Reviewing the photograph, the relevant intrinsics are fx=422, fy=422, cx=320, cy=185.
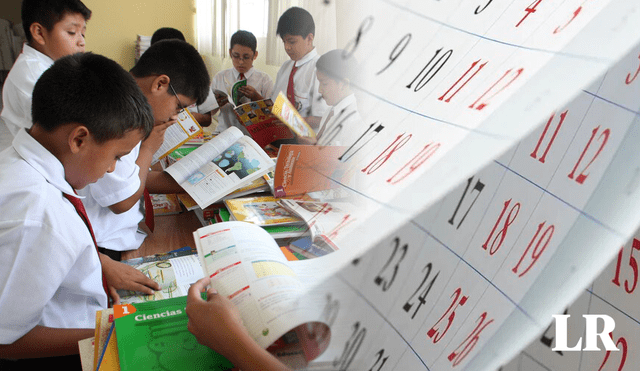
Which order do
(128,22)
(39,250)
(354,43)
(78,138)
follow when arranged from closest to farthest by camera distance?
(354,43), (39,250), (78,138), (128,22)

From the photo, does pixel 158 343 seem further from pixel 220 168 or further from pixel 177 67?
pixel 177 67

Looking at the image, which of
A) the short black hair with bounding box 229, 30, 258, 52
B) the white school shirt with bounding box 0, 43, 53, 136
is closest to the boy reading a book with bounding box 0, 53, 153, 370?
the white school shirt with bounding box 0, 43, 53, 136

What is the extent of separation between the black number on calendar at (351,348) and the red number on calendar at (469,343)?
0.17 feet

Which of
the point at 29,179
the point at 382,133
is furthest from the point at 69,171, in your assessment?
the point at 382,133

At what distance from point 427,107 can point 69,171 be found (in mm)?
730

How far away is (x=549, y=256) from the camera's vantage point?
0.20 meters

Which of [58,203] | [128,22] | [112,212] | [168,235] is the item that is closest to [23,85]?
[112,212]

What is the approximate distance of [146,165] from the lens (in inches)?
43.3

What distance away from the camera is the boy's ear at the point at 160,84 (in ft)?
3.82

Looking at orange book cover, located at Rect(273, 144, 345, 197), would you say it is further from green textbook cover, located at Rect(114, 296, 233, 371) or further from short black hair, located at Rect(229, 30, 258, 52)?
short black hair, located at Rect(229, 30, 258, 52)

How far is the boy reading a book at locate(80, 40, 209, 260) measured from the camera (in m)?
0.96

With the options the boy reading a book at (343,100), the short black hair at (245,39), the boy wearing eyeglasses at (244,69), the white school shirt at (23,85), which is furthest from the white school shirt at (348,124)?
the short black hair at (245,39)

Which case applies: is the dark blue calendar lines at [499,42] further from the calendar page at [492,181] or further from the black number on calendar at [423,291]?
the black number on calendar at [423,291]

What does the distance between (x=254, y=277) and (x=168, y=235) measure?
0.60 m
